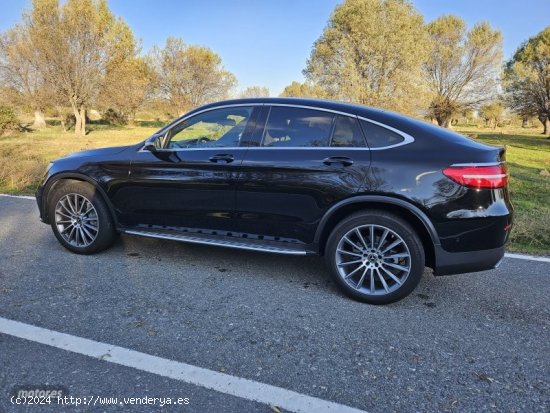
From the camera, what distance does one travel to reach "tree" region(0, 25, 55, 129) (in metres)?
27.0

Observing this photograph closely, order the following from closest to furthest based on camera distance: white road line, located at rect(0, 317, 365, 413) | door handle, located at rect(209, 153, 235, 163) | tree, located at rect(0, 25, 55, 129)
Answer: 1. white road line, located at rect(0, 317, 365, 413)
2. door handle, located at rect(209, 153, 235, 163)
3. tree, located at rect(0, 25, 55, 129)

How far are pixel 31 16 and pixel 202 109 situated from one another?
28921 mm

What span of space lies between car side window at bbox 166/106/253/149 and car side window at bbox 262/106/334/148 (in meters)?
0.29

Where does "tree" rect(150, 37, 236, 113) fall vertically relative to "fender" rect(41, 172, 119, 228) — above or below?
above

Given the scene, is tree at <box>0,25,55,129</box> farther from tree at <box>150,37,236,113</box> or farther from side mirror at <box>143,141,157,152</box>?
side mirror at <box>143,141,157,152</box>

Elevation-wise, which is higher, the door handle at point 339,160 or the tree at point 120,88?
the tree at point 120,88

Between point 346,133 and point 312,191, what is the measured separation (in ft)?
1.97

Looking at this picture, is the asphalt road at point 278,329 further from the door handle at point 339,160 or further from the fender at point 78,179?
the door handle at point 339,160

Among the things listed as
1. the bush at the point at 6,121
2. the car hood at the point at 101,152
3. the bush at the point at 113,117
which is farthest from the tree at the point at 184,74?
the car hood at the point at 101,152

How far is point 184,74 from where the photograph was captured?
48.6 m

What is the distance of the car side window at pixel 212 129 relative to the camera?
162 inches

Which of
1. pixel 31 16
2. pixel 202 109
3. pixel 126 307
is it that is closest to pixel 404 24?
pixel 31 16

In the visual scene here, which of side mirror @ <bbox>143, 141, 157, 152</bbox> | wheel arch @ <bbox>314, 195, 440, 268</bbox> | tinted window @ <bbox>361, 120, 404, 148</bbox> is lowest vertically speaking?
wheel arch @ <bbox>314, 195, 440, 268</bbox>

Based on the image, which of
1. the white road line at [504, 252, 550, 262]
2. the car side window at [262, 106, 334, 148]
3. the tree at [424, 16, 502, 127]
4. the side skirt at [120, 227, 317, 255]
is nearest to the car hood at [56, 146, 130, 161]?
the side skirt at [120, 227, 317, 255]
